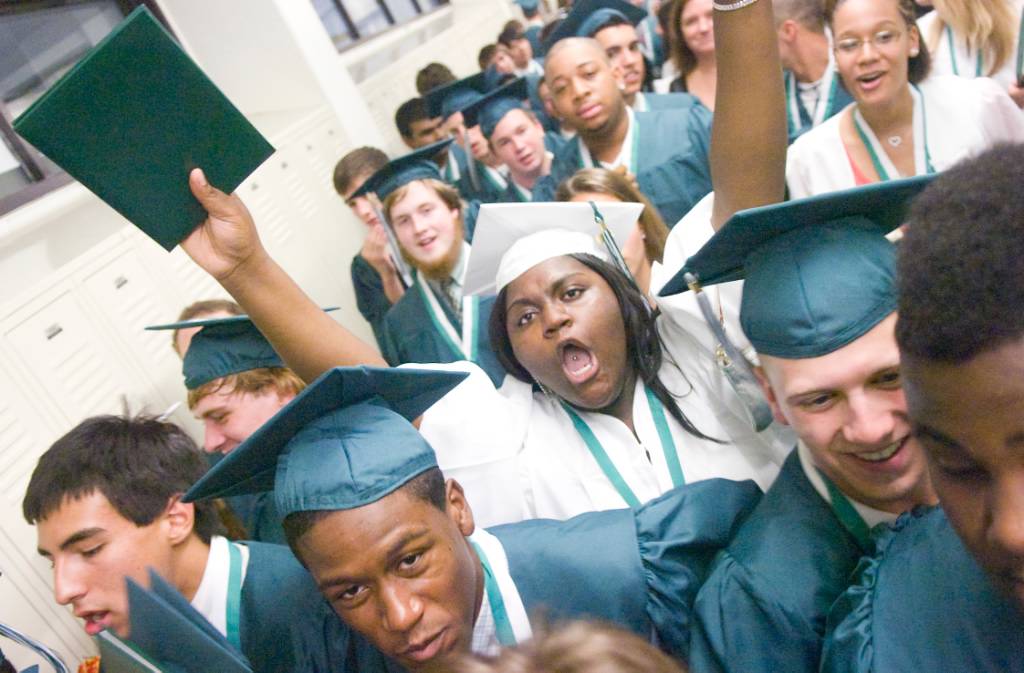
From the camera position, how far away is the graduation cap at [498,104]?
155 inches

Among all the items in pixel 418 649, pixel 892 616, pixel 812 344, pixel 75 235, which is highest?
pixel 75 235

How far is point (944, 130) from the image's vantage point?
7.05ft

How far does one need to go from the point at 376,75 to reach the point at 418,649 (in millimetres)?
5823

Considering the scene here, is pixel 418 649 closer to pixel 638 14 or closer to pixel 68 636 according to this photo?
pixel 68 636

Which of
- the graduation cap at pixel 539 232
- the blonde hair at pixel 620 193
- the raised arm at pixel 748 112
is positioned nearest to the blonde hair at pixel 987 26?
the blonde hair at pixel 620 193

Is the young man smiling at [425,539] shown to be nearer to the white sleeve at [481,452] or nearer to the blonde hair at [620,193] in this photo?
the white sleeve at [481,452]

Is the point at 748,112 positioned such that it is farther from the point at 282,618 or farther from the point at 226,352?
the point at 226,352

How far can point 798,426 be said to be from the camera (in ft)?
3.88

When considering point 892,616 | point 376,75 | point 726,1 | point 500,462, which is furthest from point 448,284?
point 376,75

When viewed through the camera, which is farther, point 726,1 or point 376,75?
point 376,75

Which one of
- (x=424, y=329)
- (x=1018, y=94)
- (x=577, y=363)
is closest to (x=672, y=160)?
(x=1018, y=94)

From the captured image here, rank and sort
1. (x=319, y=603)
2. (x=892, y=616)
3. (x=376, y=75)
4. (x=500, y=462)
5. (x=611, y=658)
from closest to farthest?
1. (x=611, y=658)
2. (x=892, y=616)
3. (x=319, y=603)
4. (x=500, y=462)
5. (x=376, y=75)

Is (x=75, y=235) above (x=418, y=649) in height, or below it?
above

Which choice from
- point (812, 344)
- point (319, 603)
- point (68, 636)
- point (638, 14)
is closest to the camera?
point (812, 344)
